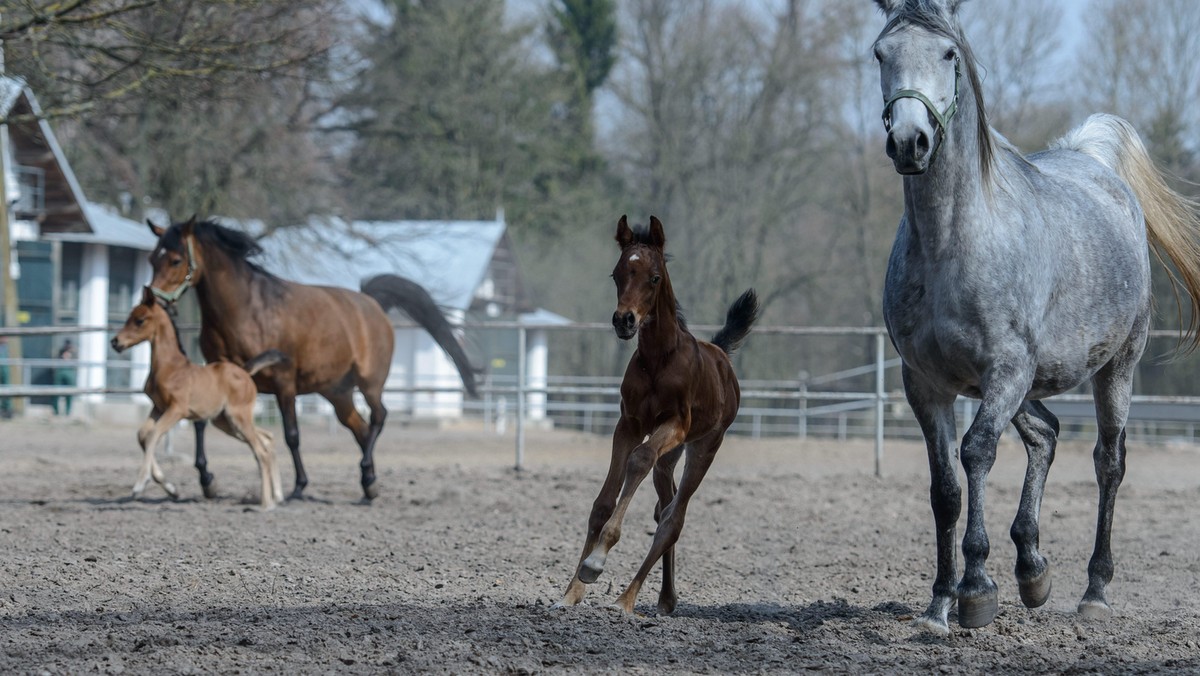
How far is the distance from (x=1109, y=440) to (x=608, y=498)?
262 centimetres

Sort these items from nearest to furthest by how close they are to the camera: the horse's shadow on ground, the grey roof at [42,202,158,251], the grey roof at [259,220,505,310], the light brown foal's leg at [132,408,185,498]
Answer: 1. the horse's shadow on ground
2. the light brown foal's leg at [132,408,185,498]
3. the grey roof at [259,220,505,310]
4. the grey roof at [42,202,158,251]

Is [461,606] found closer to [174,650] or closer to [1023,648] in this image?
[174,650]

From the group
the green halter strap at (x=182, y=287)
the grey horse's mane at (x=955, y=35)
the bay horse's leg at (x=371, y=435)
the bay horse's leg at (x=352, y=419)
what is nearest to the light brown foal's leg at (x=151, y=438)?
the green halter strap at (x=182, y=287)

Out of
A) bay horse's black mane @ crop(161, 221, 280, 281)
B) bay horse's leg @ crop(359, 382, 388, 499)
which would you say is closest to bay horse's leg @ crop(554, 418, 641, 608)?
bay horse's leg @ crop(359, 382, 388, 499)

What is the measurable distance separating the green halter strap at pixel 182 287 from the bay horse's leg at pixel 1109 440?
261 inches

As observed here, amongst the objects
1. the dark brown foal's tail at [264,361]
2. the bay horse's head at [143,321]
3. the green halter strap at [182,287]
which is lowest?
the dark brown foal's tail at [264,361]

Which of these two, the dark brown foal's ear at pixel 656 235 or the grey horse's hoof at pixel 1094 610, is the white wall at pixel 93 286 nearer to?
the dark brown foal's ear at pixel 656 235

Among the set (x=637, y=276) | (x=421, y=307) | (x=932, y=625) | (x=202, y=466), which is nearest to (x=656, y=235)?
(x=637, y=276)

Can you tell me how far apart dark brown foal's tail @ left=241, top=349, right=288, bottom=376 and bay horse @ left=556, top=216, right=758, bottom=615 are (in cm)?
512

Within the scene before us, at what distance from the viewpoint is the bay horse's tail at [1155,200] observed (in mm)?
6098

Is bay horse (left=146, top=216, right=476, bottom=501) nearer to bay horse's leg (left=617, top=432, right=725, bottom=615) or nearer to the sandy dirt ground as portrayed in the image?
the sandy dirt ground

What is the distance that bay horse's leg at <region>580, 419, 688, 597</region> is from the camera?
4.56 meters

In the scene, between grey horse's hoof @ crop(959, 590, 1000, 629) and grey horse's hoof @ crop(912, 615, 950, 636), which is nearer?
grey horse's hoof @ crop(959, 590, 1000, 629)

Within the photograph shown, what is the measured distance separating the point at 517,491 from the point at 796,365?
22.3 m
